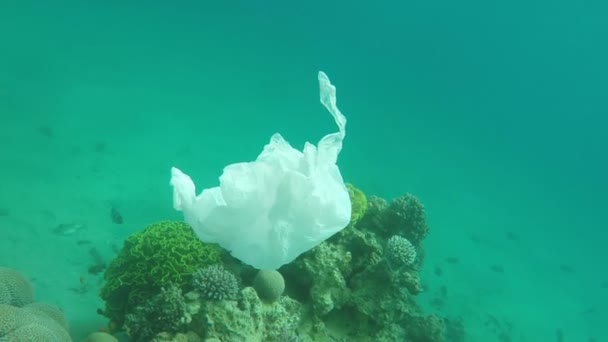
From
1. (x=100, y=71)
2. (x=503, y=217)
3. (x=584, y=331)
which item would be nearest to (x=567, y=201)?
(x=503, y=217)

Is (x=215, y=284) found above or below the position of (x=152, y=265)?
below

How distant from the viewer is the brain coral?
16.7ft

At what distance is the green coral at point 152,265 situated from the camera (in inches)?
193

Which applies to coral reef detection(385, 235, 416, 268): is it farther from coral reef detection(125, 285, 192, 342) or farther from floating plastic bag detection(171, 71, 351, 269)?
coral reef detection(125, 285, 192, 342)

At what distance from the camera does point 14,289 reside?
17.2 feet

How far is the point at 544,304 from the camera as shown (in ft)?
52.3

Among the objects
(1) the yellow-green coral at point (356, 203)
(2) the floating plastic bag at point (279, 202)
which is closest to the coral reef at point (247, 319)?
(2) the floating plastic bag at point (279, 202)

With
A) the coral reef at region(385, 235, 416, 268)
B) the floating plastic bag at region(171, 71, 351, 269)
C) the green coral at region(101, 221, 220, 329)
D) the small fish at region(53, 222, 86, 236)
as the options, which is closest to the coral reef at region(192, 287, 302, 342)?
the floating plastic bag at region(171, 71, 351, 269)

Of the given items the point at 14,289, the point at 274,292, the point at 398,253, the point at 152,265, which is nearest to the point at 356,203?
the point at 398,253

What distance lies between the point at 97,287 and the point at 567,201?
37.0m

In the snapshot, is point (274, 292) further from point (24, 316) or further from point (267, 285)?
point (24, 316)

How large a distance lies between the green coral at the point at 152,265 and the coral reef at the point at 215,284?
42 centimetres

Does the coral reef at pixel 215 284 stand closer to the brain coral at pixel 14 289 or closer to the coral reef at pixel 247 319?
the coral reef at pixel 247 319

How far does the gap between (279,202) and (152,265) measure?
1943 mm
